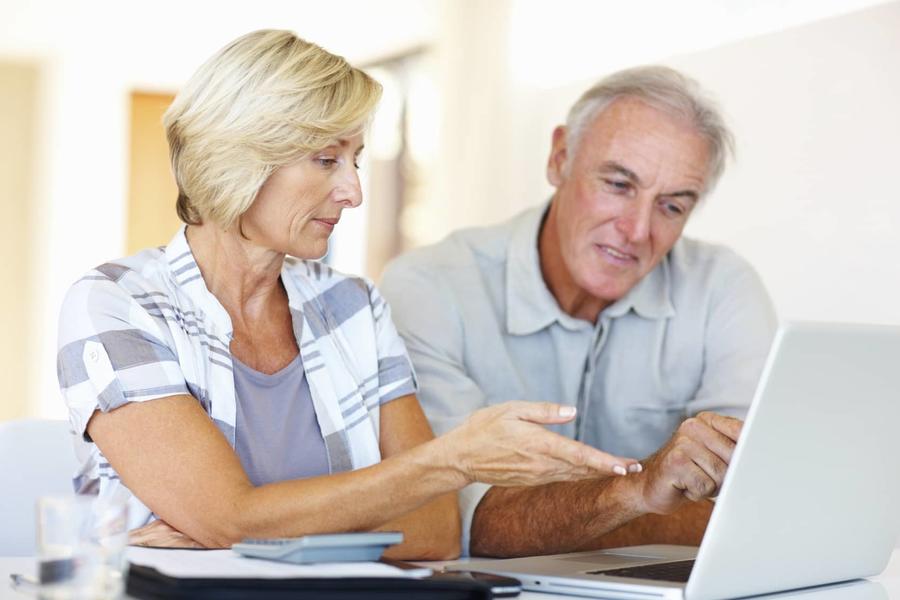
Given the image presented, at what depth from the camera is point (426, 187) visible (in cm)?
525

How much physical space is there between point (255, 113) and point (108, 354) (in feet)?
1.22

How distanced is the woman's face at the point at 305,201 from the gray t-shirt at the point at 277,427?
0.17 meters

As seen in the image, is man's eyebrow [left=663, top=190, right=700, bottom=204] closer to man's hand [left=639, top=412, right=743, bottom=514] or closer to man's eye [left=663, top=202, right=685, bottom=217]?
man's eye [left=663, top=202, right=685, bottom=217]

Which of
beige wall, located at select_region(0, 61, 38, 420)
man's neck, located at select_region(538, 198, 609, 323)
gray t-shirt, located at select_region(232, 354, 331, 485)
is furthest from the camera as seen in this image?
beige wall, located at select_region(0, 61, 38, 420)

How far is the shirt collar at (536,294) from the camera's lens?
6.87 feet

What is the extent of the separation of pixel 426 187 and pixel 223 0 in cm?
157

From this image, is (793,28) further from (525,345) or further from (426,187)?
(426,187)

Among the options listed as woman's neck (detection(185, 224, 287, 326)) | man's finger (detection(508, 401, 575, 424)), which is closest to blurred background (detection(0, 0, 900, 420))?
woman's neck (detection(185, 224, 287, 326))

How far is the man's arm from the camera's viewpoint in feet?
4.34

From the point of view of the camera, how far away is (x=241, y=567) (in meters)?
1.00

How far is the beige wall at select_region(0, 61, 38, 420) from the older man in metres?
4.69

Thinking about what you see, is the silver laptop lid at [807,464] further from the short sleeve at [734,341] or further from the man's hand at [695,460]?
the short sleeve at [734,341]

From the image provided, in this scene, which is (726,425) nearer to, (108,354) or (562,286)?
(108,354)

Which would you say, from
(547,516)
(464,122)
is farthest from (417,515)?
(464,122)
